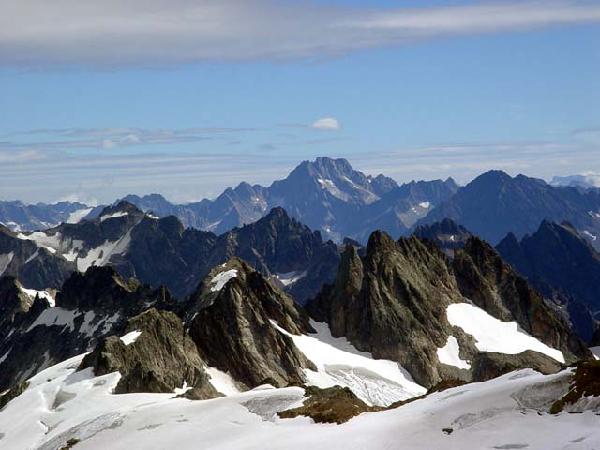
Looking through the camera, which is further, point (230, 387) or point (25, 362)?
point (25, 362)

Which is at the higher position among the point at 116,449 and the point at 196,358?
the point at 116,449

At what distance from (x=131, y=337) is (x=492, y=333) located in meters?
66.4

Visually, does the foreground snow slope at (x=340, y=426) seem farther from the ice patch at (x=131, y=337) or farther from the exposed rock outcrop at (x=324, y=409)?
the ice patch at (x=131, y=337)

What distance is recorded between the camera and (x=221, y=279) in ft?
433

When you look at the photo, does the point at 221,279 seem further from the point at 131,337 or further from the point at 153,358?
the point at 153,358

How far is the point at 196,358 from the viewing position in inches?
4156

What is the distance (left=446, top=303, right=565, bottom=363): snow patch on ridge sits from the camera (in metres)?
129

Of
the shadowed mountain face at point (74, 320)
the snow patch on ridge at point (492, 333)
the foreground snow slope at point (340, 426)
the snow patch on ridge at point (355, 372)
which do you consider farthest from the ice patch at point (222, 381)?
the shadowed mountain face at point (74, 320)

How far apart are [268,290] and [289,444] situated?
89530 millimetres

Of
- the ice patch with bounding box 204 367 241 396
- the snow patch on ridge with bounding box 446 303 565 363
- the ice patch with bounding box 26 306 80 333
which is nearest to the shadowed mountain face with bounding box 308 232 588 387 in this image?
the snow patch on ridge with bounding box 446 303 565 363

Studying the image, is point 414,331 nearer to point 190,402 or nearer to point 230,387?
point 230,387

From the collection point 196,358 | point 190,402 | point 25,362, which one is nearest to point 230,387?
point 196,358

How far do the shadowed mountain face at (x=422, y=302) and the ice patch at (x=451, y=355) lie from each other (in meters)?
0.73

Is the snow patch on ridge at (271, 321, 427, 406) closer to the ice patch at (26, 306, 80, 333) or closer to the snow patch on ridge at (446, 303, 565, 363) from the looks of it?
the snow patch on ridge at (446, 303, 565, 363)
